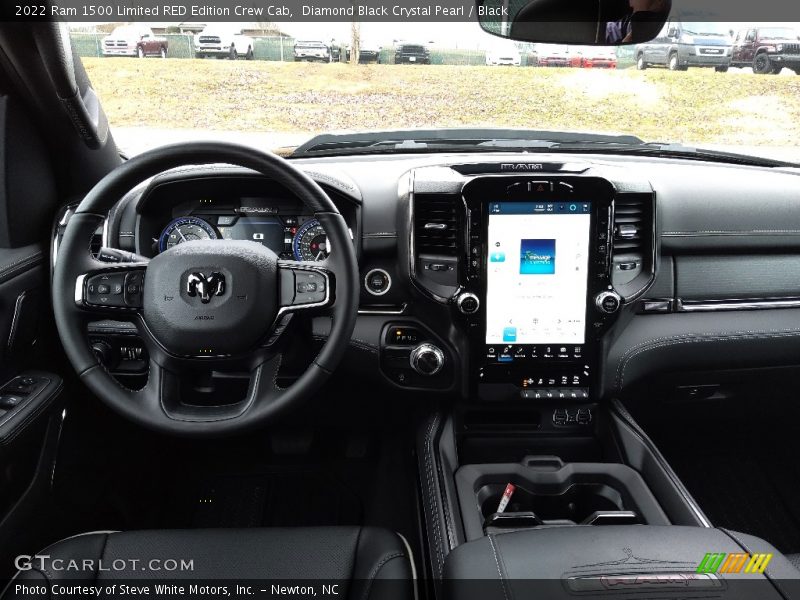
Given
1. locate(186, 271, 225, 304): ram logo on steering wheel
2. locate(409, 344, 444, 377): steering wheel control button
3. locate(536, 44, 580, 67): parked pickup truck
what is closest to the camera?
locate(186, 271, 225, 304): ram logo on steering wheel

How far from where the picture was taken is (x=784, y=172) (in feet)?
8.99

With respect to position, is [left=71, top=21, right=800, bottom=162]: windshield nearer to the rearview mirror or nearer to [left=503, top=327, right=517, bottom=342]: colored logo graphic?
the rearview mirror

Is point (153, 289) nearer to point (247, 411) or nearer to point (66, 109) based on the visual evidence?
point (247, 411)

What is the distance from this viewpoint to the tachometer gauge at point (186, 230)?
238cm

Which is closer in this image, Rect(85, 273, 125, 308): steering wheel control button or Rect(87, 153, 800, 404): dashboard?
Rect(85, 273, 125, 308): steering wheel control button

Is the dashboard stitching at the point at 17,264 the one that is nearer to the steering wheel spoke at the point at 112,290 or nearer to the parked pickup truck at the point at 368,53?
the steering wheel spoke at the point at 112,290

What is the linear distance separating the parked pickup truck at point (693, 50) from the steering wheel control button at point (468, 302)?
1268mm

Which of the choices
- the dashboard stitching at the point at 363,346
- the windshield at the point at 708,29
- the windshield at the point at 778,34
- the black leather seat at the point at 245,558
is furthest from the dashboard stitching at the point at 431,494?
the windshield at the point at 778,34

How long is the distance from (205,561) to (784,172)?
252cm

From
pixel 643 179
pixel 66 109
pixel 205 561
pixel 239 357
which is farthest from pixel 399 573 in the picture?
pixel 66 109

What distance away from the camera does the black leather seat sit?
5.35 feet

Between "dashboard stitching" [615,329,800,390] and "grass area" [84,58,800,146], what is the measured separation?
82 centimetres

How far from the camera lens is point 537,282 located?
2297 millimetres

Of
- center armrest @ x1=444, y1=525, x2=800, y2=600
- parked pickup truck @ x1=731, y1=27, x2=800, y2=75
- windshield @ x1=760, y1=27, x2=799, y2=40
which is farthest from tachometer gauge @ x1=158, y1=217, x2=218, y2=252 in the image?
windshield @ x1=760, y1=27, x2=799, y2=40
